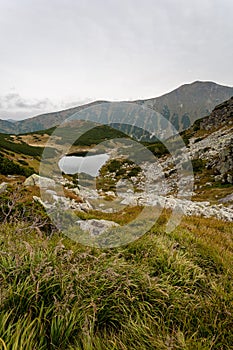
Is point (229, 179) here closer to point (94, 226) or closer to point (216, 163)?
point (216, 163)

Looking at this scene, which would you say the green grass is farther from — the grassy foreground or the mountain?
the mountain

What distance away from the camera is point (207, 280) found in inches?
191

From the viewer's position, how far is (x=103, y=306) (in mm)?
3562

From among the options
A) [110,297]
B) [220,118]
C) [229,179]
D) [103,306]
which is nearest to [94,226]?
[110,297]

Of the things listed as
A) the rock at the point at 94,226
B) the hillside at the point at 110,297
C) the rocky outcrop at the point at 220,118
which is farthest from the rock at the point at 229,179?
the rocky outcrop at the point at 220,118

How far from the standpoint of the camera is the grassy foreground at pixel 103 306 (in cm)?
300

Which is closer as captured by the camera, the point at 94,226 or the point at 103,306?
the point at 103,306

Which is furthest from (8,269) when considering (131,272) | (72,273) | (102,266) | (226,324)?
(226,324)

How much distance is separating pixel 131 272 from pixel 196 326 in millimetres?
1206

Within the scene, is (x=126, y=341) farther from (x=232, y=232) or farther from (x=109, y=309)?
(x=232, y=232)

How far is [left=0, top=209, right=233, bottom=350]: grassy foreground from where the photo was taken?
3004 mm

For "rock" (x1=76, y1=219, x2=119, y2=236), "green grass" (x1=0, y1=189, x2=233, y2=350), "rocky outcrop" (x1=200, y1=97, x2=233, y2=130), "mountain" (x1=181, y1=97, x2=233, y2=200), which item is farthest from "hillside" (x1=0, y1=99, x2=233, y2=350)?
"rocky outcrop" (x1=200, y1=97, x2=233, y2=130)

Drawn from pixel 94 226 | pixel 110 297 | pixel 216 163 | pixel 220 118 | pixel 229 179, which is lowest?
pixel 229 179

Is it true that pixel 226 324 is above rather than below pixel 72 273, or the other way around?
below
